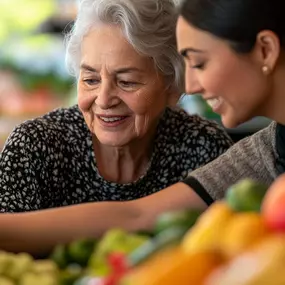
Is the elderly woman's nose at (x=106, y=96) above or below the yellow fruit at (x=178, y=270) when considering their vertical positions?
above

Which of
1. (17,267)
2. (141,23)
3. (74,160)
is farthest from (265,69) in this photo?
(74,160)

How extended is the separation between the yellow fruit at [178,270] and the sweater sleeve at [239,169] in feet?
2.76

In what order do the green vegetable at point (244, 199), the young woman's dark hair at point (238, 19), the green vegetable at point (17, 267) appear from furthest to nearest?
the young woman's dark hair at point (238, 19) → the green vegetable at point (17, 267) → the green vegetable at point (244, 199)

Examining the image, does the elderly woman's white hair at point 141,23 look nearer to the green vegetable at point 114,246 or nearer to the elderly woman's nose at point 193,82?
the elderly woman's nose at point 193,82

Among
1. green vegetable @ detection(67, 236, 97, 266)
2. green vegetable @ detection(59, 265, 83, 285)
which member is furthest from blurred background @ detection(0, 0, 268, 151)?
green vegetable @ detection(59, 265, 83, 285)

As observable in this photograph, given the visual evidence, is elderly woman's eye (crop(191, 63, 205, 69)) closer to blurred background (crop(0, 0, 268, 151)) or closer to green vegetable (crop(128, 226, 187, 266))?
green vegetable (crop(128, 226, 187, 266))

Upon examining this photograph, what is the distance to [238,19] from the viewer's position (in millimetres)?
1415

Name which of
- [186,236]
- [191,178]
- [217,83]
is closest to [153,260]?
[186,236]

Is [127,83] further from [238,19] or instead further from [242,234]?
[242,234]

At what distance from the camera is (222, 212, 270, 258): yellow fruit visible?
86 cm

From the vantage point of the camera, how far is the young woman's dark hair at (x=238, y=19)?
4.64 ft

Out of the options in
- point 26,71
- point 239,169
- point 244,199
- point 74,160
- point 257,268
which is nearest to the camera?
point 257,268

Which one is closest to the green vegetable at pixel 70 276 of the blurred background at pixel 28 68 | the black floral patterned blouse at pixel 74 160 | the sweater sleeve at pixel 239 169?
the sweater sleeve at pixel 239 169

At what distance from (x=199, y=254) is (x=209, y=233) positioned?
54 mm
